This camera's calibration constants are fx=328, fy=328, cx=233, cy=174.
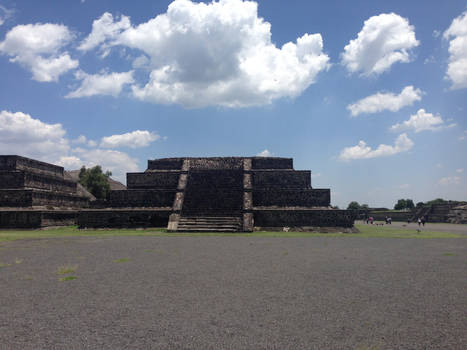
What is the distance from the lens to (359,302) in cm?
523

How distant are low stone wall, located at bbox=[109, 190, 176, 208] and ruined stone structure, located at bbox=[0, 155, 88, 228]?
4249 mm

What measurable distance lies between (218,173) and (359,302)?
2348 centimetres

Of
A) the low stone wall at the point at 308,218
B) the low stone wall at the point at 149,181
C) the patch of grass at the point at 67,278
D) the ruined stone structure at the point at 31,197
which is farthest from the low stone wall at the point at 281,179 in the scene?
the patch of grass at the point at 67,278

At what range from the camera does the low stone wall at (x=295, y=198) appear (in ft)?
75.5

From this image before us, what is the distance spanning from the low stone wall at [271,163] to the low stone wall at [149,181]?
7340 mm

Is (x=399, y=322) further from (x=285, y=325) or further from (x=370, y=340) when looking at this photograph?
(x=285, y=325)

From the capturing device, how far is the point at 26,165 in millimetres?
26844

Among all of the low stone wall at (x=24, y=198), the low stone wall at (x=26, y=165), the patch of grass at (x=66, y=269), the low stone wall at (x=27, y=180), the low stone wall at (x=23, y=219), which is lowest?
the patch of grass at (x=66, y=269)

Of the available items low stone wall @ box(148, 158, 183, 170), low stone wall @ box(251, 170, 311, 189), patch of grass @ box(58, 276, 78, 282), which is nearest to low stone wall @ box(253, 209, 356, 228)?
low stone wall @ box(251, 170, 311, 189)

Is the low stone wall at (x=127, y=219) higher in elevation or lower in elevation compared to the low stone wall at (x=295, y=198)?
lower

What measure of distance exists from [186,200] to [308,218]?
8.69 meters

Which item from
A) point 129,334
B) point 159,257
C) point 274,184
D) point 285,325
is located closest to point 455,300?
point 285,325

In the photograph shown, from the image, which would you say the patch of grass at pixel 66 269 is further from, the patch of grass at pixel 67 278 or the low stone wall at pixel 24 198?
the low stone wall at pixel 24 198

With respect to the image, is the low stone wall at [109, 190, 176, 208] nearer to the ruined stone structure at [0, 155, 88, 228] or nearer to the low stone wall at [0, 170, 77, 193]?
the ruined stone structure at [0, 155, 88, 228]
